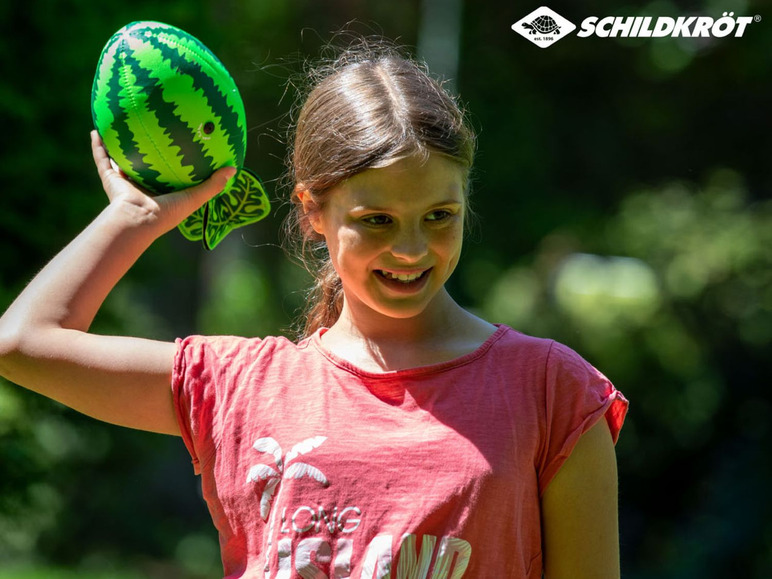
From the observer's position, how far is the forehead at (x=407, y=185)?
2.06 meters

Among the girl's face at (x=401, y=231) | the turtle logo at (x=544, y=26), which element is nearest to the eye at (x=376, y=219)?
the girl's face at (x=401, y=231)

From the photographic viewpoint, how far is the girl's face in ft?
6.78

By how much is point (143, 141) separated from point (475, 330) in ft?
2.90

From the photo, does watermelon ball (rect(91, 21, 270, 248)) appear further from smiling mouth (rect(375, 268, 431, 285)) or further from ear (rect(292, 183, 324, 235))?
smiling mouth (rect(375, 268, 431, 285))

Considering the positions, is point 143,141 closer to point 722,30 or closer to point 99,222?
point 99,222

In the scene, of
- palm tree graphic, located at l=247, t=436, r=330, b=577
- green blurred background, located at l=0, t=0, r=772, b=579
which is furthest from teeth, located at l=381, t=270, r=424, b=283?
green blurred background, located at l=0, t=0, r=772, b=579

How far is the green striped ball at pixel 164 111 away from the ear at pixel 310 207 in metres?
0.27

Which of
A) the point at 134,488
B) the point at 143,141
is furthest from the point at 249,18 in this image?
the point at 143,141

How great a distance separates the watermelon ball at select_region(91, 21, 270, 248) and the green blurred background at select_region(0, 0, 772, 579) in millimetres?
414

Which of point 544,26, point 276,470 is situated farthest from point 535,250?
point 276,470

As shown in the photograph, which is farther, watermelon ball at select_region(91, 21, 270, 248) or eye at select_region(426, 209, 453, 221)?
watermelon ball at select_region(91, 21, 270, 248)

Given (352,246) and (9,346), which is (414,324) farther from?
(9,346)

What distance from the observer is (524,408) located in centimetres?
202

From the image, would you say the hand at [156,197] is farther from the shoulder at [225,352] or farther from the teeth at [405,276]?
the teeth at [405,276]
